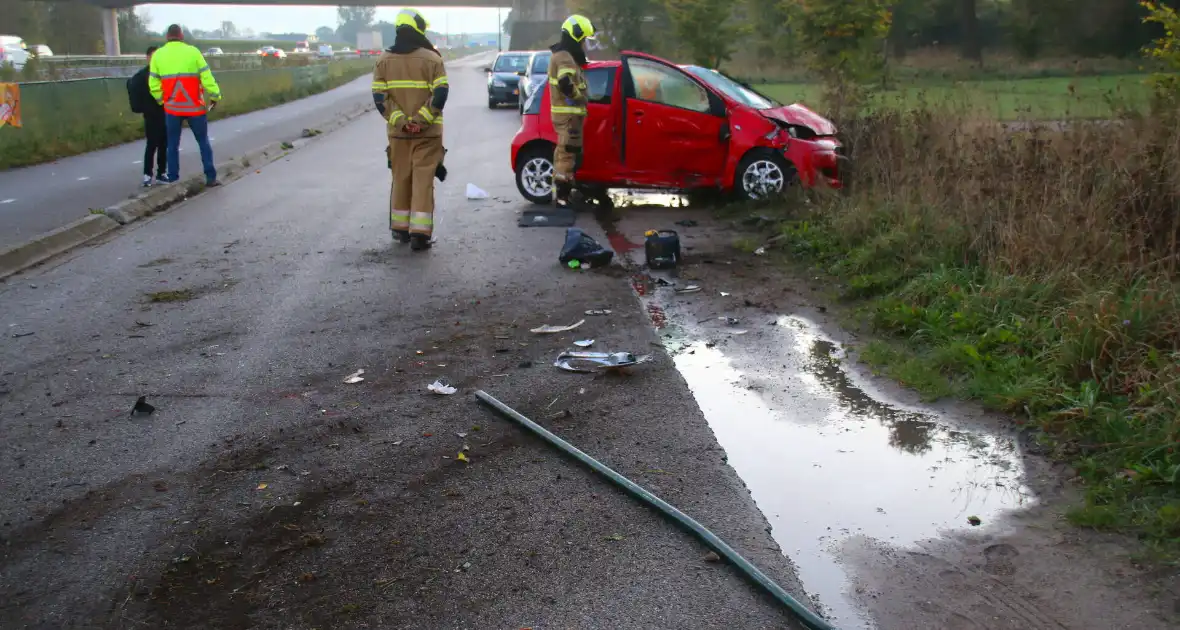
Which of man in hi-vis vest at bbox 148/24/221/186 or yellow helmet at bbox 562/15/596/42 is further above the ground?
yellow helmet at bbox 562/15/596/42

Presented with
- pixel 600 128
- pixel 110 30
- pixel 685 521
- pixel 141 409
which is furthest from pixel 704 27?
pixel 110 30

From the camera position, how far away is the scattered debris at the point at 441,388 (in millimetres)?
5891

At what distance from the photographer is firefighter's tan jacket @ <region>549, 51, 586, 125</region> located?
38.2 feet

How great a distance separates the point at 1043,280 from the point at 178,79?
10927 mm

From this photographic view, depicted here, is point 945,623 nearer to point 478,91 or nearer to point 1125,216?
point 1125,216

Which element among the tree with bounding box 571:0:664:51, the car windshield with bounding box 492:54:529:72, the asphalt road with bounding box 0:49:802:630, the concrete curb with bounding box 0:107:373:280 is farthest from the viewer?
the tree with bounding box 571:0:664:51

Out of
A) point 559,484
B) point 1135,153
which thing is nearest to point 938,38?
point 1135,153

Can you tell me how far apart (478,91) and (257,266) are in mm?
37979

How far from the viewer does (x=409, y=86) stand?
32.6ft

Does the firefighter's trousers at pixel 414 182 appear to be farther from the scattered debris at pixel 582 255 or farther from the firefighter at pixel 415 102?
the scattered debris at pixel 582 255

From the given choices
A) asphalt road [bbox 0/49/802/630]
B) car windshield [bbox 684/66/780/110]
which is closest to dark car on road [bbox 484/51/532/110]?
car windshield [bbox 684/66/780/110]

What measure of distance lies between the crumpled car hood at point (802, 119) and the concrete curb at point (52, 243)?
24.1 ft

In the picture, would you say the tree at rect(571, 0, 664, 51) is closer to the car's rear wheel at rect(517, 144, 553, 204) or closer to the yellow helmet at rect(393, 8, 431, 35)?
the car's rear wheel at rect(517, 144, 553, 204)

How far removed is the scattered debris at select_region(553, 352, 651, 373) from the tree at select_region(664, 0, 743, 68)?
74.6 ft
